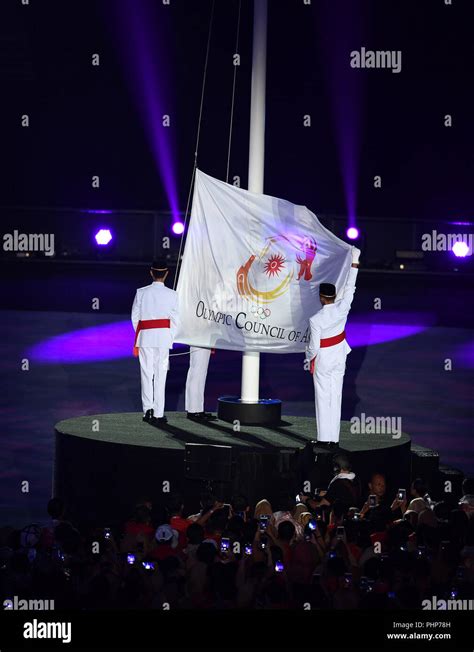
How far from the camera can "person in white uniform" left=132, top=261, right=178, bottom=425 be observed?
11.1m

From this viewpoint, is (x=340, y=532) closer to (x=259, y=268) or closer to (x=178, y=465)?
(x=178, y=465)

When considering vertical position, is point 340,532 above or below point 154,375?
below

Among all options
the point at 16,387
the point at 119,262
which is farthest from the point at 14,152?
the point at 16,387

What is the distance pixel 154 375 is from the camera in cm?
1120

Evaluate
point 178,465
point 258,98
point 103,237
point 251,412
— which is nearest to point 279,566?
point 178,465

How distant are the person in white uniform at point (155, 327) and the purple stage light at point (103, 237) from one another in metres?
18.1

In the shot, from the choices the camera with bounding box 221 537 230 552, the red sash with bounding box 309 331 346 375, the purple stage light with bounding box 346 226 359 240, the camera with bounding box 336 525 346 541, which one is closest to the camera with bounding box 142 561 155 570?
the camera with bounding box 221 537 230 552

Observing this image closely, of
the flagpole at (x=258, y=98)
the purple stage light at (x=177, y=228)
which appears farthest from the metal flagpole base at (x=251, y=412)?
the purple stage light at (x=177, y=228)

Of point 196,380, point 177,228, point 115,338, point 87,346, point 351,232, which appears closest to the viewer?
point 196,380

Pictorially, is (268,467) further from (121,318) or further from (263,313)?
(121,318)

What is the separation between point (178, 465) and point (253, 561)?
305cm

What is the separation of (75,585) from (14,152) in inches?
846

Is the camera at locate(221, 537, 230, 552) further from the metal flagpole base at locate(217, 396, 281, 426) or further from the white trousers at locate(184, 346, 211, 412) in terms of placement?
the white trousers at locate(184, 346, 211, 412)

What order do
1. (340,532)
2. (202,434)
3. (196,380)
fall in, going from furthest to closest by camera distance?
(196,380), (202,434), (340,532)
